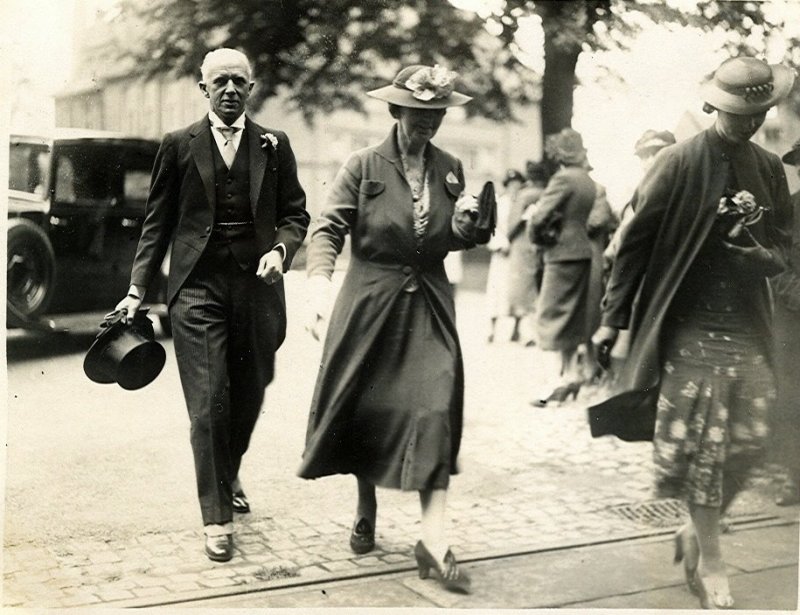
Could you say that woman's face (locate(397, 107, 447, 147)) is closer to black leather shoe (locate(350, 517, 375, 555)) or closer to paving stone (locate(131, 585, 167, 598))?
black leather shoe (locate(350, 517, 375, 555))

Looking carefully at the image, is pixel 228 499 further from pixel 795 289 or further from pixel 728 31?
pixel 728 31

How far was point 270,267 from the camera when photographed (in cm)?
428

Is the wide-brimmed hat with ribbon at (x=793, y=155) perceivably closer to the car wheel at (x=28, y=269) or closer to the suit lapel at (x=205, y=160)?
the suit lapel at (x=205, y=160)

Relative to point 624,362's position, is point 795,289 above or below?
above

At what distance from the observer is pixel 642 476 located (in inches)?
202

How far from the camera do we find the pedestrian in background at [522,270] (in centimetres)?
641

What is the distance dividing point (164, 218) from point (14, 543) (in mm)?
1575

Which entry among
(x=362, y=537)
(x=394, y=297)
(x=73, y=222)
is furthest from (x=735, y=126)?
(x=73, y=222)

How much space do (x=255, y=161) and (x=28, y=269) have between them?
1210 mm

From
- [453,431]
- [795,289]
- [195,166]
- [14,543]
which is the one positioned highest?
[195,166]

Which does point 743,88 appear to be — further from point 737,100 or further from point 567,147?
point 567,147

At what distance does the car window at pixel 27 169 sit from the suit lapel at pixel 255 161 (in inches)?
39.1

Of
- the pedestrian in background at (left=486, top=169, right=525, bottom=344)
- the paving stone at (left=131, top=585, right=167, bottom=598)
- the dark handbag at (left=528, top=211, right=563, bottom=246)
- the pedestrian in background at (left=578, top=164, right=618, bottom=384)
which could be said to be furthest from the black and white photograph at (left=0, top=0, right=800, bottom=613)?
the dark handbag at (left=528, top=211, right=563, bottom=246)

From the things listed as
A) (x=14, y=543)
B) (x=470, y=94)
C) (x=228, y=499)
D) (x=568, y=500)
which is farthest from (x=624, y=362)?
(x=14, y=543)
